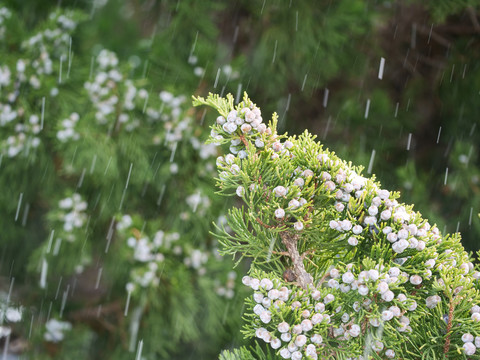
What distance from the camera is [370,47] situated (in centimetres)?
237

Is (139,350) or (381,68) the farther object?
(381,68)

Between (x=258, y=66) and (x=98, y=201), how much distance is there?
3.44ft

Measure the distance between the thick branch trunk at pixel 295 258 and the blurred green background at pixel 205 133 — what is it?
122 centimetres

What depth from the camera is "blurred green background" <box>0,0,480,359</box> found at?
6.79ft

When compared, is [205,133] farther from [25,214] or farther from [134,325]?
[25,214]

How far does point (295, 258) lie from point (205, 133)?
134 centimetres

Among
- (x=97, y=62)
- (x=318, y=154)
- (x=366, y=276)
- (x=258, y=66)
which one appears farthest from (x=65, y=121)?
(x=366, y=276)

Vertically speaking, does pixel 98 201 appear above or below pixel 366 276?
above

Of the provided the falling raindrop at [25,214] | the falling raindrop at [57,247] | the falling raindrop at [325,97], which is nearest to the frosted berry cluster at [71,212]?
the falling raindrop at [57,247]

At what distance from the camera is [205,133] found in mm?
2096

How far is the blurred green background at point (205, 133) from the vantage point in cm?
207

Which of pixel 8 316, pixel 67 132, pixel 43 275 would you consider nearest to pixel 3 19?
pixel 67 132

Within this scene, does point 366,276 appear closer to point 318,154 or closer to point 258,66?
point 318,154

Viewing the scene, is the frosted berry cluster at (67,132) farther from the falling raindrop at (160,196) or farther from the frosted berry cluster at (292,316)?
the frosted berry cluster at (292,316)
